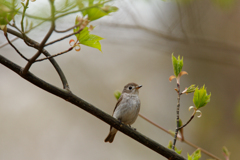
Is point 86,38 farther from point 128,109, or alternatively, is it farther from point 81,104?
point 128,109

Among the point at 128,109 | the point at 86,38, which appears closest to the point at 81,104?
the point at 86,38

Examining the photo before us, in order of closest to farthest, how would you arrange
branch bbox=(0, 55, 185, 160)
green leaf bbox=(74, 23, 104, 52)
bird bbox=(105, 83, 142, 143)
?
green leaf bbox=(74, 23, 104, 52), branch bbox=(0, 55, 185, 160), bird bbox=(105, 83, 142, 143)

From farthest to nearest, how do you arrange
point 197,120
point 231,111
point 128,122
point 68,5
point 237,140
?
1. point 197,120
2. point 231,111
3. point 237,140
4. point 128,122
5. point 68,5

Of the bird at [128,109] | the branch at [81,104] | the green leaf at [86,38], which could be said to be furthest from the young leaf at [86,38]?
the bird at [128,109]

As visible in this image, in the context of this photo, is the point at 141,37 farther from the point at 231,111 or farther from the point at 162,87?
the point at 231,111

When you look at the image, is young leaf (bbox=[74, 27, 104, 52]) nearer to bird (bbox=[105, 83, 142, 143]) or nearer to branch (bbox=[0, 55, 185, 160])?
branch (bbox=[0, 55, 185, 160])

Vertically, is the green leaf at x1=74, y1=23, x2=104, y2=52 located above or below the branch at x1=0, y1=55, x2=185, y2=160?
above

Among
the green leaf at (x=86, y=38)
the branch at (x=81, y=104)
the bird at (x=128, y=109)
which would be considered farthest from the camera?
the bird at (x=128, y=109)

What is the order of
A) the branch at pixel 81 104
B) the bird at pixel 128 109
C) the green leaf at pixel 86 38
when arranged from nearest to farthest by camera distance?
the green leaf at pixel 86 38
the branch at pixel 81 104
the bird at pixel 128 109

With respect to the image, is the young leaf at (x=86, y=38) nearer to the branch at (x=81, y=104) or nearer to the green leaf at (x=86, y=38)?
the green leaf at (x=86, y=38)

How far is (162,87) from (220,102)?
2.06m

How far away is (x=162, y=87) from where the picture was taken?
813 cm

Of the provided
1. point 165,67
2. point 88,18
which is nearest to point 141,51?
point 165,67

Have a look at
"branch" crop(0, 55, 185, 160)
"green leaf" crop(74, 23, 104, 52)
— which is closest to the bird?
"branch" crop(0, 55, 185, 160)
